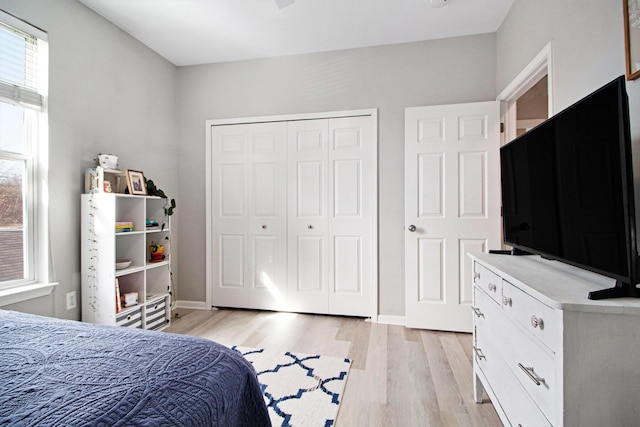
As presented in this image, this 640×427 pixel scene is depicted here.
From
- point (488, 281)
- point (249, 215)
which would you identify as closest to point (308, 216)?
point (249, 215)

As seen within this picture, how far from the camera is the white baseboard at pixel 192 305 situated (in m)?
3.37

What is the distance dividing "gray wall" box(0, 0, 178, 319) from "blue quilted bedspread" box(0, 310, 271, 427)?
4.40ft

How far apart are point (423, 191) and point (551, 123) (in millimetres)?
1564

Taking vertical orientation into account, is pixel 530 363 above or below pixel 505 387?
above

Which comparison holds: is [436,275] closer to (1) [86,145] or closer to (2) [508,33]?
(2) [508,33]

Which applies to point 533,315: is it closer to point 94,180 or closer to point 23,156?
point 94,180

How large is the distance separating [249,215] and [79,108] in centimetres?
167

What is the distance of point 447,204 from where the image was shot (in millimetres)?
2725

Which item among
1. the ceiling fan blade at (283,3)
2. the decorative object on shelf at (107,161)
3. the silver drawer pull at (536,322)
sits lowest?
the silver drawer pull at (536,322)

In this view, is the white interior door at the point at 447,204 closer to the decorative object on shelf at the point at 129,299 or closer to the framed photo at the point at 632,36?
the framed photo at the point at 632,36

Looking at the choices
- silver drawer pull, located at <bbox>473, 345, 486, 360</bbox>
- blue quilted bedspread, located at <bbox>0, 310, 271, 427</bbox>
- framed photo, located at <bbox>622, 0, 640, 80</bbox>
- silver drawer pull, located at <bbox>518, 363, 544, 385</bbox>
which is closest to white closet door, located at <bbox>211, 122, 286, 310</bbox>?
silver drawer pull, located at <bbox>473, 345, 486, 360</bbox>

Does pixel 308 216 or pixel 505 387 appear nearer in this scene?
pixel 505 387

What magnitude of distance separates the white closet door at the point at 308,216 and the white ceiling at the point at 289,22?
79 centimetres

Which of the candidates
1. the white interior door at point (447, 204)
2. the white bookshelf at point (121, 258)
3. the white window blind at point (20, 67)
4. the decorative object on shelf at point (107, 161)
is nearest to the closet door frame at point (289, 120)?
the white interior door at point (447, 204)
